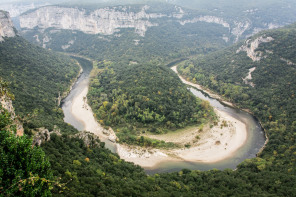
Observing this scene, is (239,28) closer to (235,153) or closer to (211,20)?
(211,20)

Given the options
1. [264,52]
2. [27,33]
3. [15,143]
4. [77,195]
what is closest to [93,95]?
[77,195]

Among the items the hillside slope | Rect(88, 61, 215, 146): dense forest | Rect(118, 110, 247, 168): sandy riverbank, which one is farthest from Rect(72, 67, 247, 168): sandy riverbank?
the hillside slope

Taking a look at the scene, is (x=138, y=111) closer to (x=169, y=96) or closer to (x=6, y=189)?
(x=169, y=96)

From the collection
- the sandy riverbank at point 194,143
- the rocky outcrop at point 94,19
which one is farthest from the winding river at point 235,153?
the rocky outcrop at point 94,19

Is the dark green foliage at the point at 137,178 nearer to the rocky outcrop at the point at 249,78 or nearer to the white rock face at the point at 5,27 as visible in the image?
the rocky outcrop at the point at 249,78

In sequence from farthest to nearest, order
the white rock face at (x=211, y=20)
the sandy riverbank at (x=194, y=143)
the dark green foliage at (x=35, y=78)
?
the white rock face at (x=211, y=20) < the dark green foliage at (x=35, y=78) < the sandy riverbank at (x=194, y=143)

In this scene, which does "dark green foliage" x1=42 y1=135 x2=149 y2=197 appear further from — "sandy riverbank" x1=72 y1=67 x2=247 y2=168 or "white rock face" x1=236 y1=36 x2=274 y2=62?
"white rock face" x1=236 y1=36 x2=274 y2=62
